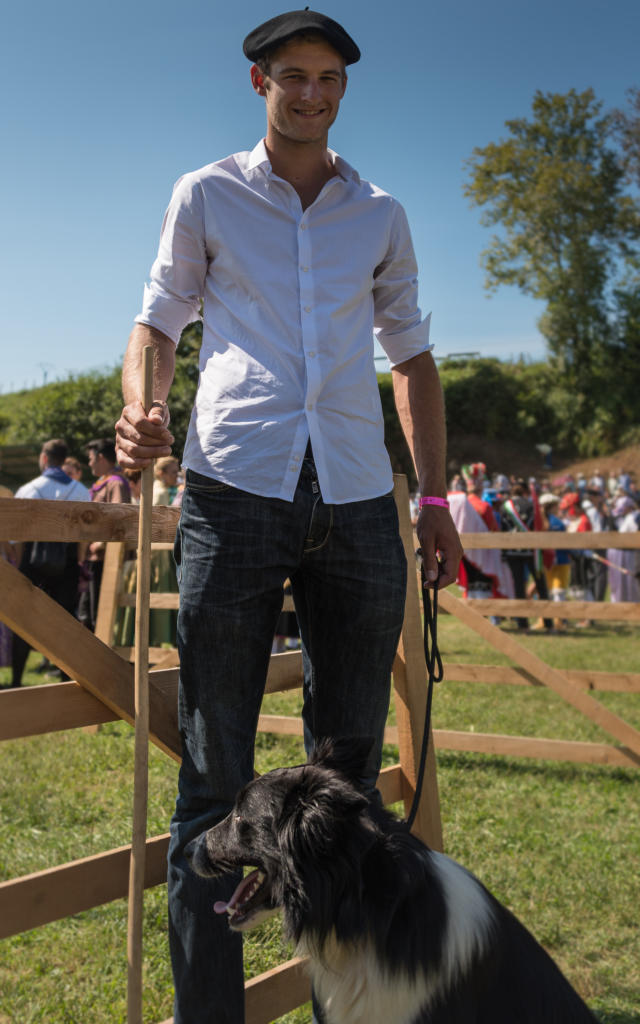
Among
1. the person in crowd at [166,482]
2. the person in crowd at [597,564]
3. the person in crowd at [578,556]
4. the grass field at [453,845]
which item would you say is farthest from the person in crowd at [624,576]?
the person in crowd at [166,482]

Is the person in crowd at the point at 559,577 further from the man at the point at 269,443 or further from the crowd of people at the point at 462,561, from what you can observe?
the man at the point at 269,443

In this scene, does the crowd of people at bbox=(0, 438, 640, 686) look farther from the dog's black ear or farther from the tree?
the tree

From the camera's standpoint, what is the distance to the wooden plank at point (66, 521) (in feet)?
6.26

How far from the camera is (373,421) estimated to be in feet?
7.19

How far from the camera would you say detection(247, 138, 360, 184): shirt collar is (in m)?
2.12

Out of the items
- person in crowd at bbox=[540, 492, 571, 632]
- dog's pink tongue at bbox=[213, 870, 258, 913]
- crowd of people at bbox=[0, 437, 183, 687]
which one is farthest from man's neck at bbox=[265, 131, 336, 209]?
person in crowd at bbox=[540, 492, 571, 632]

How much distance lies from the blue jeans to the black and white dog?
110mm

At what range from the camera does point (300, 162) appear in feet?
7.14

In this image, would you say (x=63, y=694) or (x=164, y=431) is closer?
(x=164, y=431)

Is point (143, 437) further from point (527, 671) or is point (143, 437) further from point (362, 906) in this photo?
point (527, 671)

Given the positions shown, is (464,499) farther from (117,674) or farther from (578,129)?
(578,129)

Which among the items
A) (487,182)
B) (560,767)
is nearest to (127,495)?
(560,767)

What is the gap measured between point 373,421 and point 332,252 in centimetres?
45

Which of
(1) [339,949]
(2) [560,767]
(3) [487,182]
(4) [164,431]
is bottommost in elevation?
(2) [560,767]
